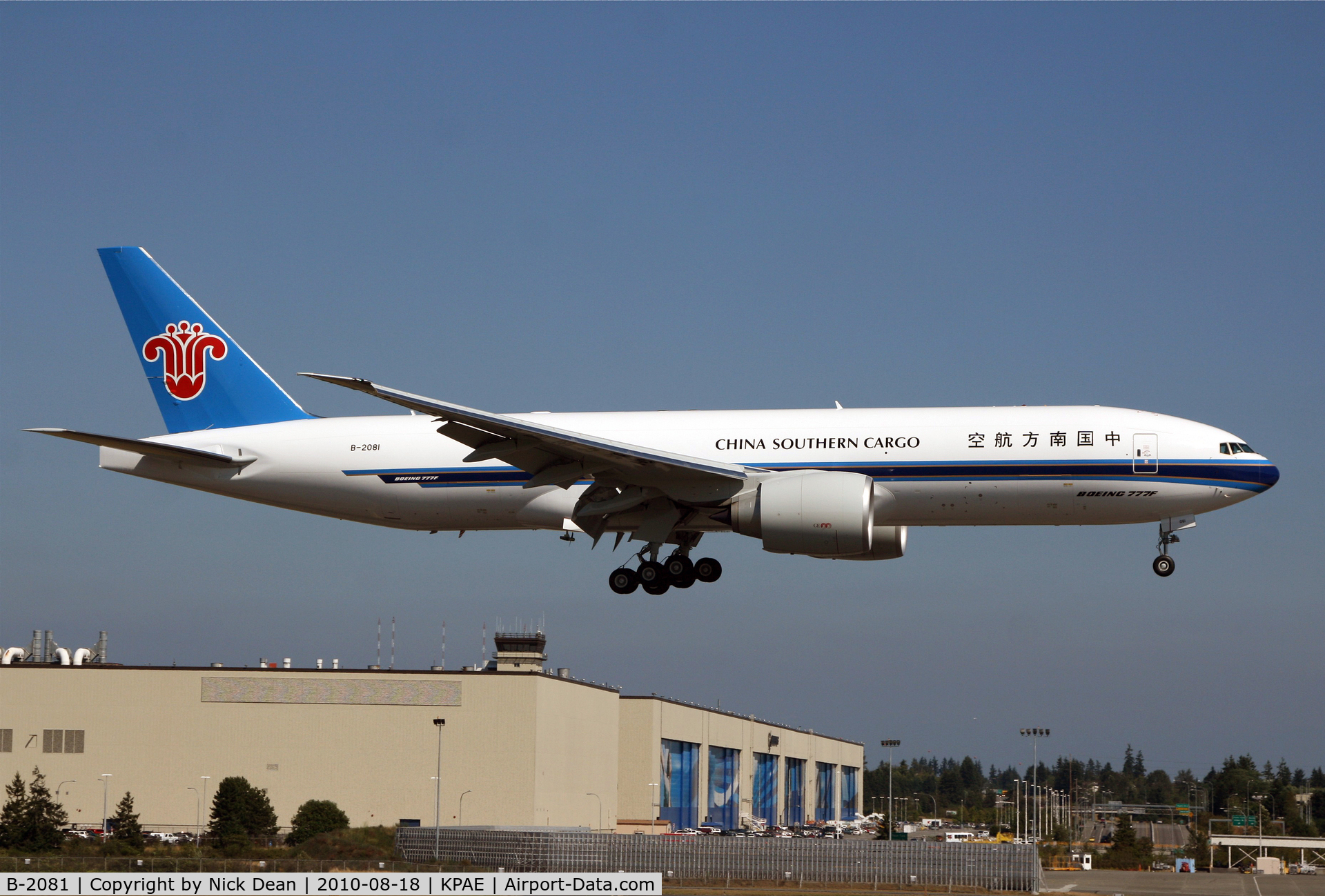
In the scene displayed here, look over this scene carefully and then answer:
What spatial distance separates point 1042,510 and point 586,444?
11824 millimetres

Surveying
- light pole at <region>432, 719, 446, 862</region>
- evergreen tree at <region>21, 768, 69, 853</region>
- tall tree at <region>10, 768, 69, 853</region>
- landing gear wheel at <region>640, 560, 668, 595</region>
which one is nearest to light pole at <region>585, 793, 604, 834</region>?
light pole at <region>432, 719, 446, 862</region>

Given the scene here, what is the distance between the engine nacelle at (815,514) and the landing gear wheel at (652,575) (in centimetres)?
504

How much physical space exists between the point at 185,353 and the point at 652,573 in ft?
54.9

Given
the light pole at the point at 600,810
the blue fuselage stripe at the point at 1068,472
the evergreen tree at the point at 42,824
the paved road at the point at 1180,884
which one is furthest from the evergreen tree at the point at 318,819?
the blue fuselage stripe at the point at 1068,472

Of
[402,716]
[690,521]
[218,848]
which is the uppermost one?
[690,521]

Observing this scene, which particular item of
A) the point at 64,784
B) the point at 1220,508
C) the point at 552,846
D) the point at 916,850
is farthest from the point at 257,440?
the point at 64,784

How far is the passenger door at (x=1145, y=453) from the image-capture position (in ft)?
117

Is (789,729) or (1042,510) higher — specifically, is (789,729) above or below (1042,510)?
below

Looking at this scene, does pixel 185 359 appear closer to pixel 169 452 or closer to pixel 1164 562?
pixel 169 452

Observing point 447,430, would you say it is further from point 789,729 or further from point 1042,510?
point 789,729

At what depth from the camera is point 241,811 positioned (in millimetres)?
95438

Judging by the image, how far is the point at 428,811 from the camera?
103 metres
